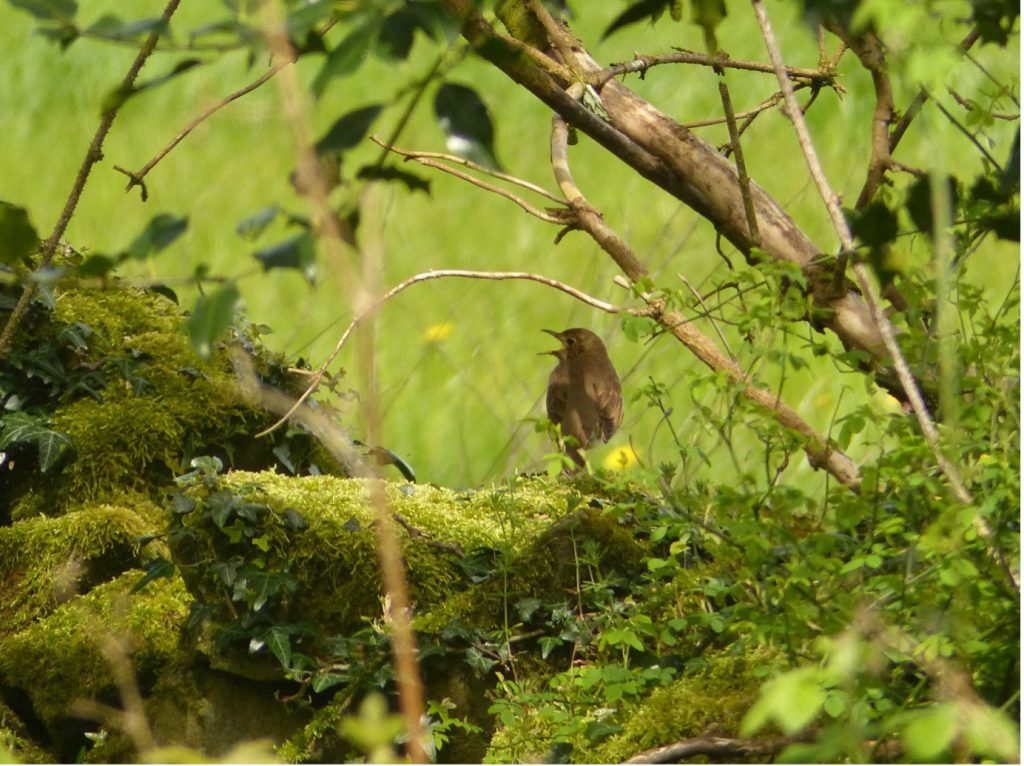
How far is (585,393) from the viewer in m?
6.53

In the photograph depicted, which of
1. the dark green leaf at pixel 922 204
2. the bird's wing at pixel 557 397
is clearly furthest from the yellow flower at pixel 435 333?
the dark green leaf at pixel 922 204

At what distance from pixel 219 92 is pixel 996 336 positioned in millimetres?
7981

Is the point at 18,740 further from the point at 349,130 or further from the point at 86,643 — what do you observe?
the point at 349,130

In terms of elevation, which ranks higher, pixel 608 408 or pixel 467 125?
pixel 467 125

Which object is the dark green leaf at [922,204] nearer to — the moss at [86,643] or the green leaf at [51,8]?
the green leaf at [51,8]

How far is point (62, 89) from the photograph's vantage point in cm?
1048

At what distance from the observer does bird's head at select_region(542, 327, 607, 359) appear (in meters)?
6.68

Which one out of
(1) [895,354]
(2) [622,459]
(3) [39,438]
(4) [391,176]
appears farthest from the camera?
(3) [39,438]

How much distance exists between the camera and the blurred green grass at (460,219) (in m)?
6.75

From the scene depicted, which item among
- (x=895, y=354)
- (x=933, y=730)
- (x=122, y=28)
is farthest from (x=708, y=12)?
(x=933, y=730)

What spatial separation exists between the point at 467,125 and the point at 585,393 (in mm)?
4910

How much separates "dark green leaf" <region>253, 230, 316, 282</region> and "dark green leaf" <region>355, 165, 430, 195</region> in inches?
7.5

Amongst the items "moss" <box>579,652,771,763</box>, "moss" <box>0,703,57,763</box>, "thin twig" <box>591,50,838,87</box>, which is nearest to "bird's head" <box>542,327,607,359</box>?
"thin twig" <box>591,50,838,87</box>

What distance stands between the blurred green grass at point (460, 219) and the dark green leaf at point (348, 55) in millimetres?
3799
